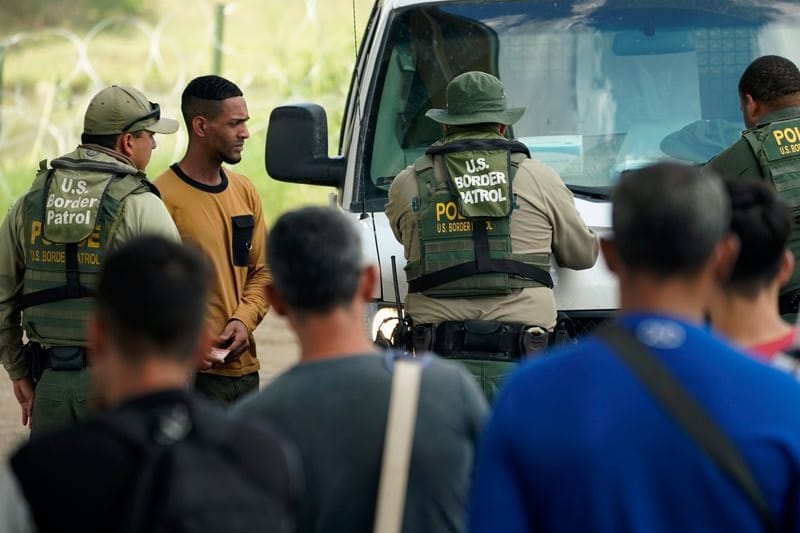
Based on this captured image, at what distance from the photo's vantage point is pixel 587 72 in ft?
20.9

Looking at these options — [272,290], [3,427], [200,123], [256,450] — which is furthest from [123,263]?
[3,427]

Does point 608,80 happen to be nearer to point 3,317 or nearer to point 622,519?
point 3,317

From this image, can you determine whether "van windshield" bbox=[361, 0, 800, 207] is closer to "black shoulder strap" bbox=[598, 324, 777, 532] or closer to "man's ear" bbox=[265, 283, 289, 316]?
"man's ear" bbox=[265, 283, 289, 316]

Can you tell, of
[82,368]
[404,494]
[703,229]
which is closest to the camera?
[703,229]

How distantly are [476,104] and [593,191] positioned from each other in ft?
2.66

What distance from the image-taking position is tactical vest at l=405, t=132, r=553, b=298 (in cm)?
532

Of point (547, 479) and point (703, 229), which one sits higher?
point (703, 229)

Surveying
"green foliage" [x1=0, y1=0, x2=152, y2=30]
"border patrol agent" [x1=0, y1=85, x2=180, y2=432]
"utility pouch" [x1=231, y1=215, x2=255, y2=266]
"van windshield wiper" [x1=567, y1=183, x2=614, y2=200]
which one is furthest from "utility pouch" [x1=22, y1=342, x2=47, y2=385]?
"green foliage" [x1=0, y1=0, x2=152, y2=30]

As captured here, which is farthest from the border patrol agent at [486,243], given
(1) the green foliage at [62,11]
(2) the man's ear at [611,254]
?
(1) the green foliage at [62,11]

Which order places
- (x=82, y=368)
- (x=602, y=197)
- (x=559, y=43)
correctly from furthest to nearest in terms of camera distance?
(x=559, y=43)
(x=602, y=197)
(x=82, y=368)

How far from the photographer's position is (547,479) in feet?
8.20

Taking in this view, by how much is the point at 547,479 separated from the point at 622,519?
0.13m

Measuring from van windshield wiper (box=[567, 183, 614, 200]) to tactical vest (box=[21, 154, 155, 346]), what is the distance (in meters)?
1.68

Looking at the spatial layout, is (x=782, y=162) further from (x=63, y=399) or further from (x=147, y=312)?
(x=147, y=312)
